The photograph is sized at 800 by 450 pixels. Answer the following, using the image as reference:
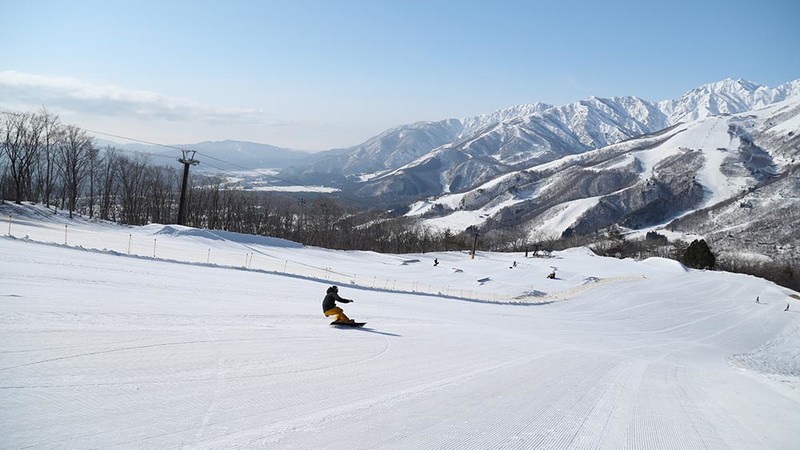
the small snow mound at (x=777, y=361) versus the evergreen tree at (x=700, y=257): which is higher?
the evergreen tree at (x=700, y=257)

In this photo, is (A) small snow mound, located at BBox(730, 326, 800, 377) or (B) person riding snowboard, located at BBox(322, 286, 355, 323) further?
(A) small snow mound, located at BBox(730, 326, 800, 377)

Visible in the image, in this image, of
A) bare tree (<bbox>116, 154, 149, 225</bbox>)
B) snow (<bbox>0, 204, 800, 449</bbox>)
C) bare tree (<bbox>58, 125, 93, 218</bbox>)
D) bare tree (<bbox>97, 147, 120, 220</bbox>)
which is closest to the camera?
snow (<bbox>0, 204, 800, 449</bbox>)

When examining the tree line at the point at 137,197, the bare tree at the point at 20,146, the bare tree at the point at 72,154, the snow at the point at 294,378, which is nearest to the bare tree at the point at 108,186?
the tree line at the point at 137,197

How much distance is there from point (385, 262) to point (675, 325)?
36.1 meters

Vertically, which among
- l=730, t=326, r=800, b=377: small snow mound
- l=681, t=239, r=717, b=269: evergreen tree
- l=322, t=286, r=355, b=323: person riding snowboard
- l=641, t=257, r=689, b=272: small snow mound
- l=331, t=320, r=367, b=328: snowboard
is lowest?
l=730, t=326, r=800, b=377: small snow mound

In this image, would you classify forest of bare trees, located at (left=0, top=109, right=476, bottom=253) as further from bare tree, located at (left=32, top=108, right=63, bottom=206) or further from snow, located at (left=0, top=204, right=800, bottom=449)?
snow, located at (left=0, top=204, right=800, bottom=449)

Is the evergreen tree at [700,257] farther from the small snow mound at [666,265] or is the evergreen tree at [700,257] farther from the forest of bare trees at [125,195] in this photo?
the forest of bare trees at [125,195]

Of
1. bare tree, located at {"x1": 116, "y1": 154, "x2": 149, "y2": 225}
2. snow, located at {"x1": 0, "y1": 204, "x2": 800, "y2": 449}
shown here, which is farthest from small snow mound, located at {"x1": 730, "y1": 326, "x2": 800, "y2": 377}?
bare tree, located at {"x1": 116, "y1": 154, "x2": 149, "y2": 225}

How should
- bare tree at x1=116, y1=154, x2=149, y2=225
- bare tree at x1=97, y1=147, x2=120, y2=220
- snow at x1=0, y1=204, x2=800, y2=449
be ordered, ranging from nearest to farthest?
snow at x1=0, y1=204, x2=800, y2=449, bare tree at x1=97, y1=147, x2=120, y2=220, bare tree at x1=116, y1=154, x2=149, y2=225

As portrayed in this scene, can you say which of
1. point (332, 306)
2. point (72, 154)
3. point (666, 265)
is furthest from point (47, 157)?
point (666, 265)

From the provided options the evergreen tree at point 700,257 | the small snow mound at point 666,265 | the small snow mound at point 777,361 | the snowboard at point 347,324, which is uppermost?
the evergreen tree at point 700,257

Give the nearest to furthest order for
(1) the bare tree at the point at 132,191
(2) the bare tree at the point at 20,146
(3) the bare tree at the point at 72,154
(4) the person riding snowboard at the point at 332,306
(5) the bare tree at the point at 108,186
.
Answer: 1. (4) the person riding snowboard at the point at 332,306
2. (2) the bare tree at the point at 20,146
3. (3) the bare tree at the point at 72,154
4. (5) the bare tree at the point at 108,186
5. (1) the bare tree at the point at 132,191

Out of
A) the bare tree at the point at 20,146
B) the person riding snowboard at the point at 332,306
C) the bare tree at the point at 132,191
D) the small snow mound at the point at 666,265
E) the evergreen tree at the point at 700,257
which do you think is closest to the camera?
the person riding snowboard at the point at 332,306

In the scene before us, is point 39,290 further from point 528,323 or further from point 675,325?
point 675,325
